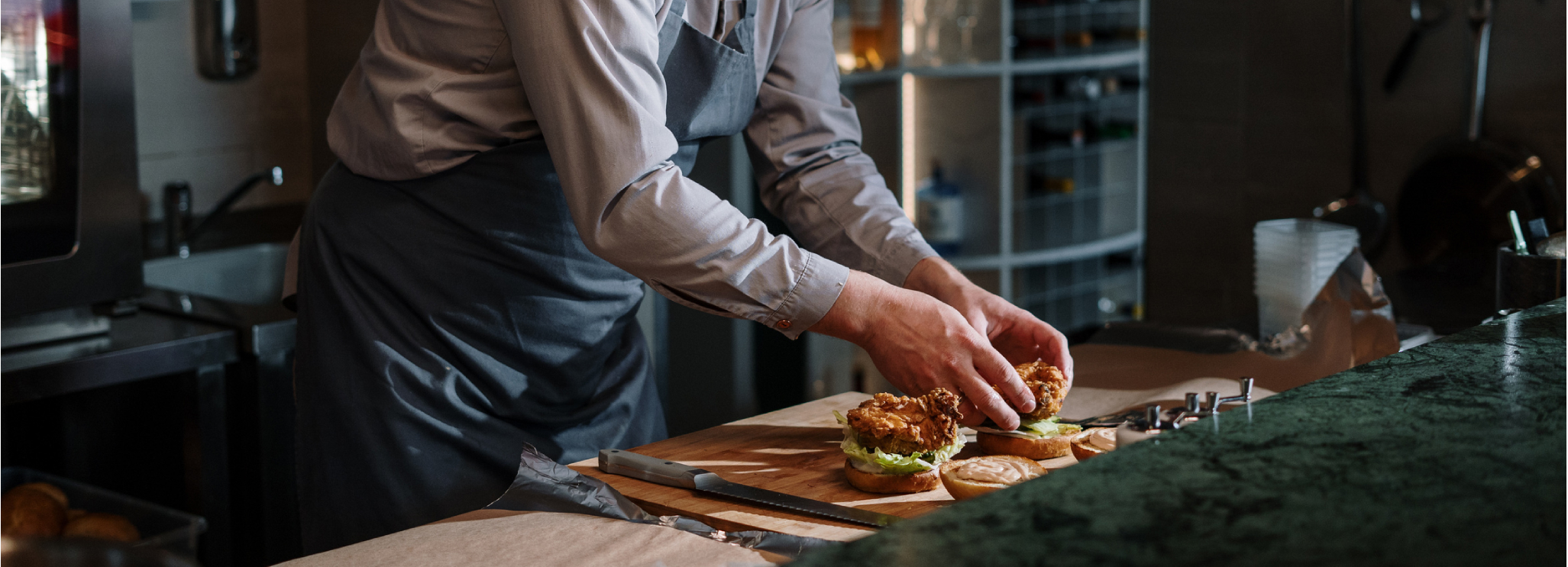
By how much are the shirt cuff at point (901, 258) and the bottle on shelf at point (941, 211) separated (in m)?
2.03

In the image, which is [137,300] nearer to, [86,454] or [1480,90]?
[86,454]

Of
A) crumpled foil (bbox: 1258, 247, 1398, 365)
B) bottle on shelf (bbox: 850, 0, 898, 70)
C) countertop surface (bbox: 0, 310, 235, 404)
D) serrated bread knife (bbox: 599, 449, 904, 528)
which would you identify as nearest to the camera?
serrated bread knife (bbox: 599, 449, 904, 528)

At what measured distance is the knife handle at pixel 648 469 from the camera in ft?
3.46

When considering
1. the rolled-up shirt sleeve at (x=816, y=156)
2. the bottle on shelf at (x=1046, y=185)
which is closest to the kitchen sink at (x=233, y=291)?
the rolled-up shirt sleeve at (x=816, y=156)

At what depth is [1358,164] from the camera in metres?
2.29

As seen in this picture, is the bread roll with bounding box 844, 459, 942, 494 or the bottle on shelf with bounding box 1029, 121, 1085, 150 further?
the bottle on shelf with bounding box 1029, 121, 1085, 150

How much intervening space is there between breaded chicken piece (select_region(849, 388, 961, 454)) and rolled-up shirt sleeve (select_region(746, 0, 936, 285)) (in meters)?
0.33

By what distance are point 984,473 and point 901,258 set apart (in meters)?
0.39

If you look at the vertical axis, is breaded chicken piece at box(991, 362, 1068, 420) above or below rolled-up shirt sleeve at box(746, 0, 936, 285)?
below

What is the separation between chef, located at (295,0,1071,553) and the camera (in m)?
1.06

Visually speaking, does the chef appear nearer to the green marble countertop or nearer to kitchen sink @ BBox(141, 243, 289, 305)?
the green marble countertop

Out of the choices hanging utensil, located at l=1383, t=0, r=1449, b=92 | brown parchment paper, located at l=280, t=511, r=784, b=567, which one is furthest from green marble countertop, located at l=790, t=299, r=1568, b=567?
hanging utensil, located at l=1383, t=0, r=1449, b=92

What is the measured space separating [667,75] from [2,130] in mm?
975

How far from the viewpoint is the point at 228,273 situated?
2336 mm
